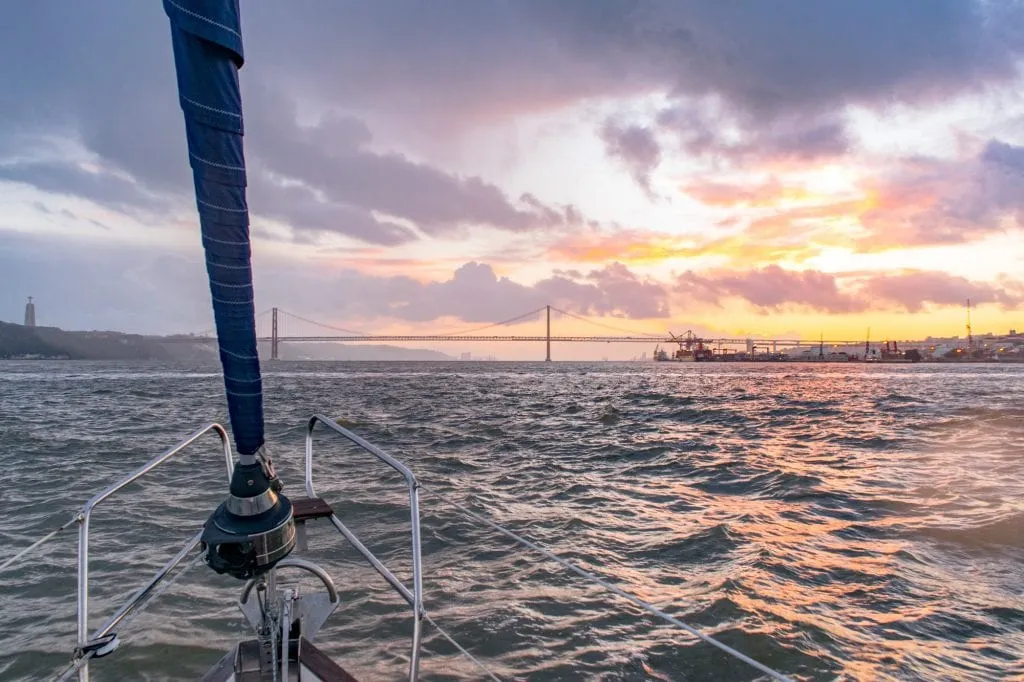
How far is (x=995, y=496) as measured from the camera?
30.1ft

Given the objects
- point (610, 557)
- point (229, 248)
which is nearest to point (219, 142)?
point (229, 248)

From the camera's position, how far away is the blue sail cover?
199 centimetres

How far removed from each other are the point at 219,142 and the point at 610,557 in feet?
19.3

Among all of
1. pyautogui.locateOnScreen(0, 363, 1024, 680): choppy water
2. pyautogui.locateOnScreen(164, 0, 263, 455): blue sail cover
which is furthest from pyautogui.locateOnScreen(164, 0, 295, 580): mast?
pyautogui.locateOnScreen(0, 363, 1024, 680): choppy water

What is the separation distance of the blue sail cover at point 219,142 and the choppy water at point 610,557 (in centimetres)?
326

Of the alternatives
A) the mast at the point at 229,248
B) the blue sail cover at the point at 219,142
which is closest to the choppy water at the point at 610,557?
the mast at the point at 229,248

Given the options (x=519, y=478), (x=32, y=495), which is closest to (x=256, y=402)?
(x=519, y=478)

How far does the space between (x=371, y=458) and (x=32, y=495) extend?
18.4 feet

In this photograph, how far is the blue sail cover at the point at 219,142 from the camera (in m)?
1.99

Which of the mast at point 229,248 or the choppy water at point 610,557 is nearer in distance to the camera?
the mast at point 229,248

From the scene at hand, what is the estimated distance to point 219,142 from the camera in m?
2.06

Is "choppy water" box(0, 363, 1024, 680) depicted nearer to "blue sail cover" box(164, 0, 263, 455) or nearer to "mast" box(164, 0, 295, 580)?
"mast" box(164, 0, 295, 580)

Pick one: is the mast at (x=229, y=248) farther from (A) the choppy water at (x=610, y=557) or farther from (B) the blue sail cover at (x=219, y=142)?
(A) the choppy water at (x=610, y=557)

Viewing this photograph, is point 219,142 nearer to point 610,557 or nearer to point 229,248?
point 229,248
